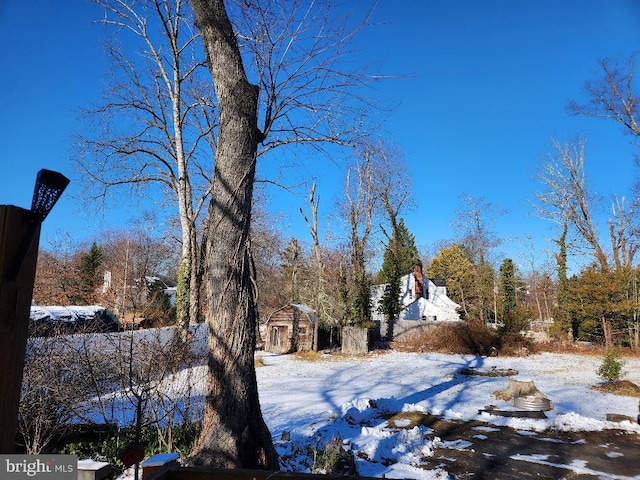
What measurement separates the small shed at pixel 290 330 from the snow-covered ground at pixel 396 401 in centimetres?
286

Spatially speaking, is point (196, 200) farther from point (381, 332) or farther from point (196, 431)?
point (196, 431)

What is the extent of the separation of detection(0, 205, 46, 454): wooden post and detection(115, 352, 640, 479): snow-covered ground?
12.0 ft

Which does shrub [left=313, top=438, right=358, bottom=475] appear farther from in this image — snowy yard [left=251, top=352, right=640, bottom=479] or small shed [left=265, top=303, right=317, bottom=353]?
small shed [left=265, top=303, right=317, bottom=353]

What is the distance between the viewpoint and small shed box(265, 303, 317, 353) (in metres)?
19.8

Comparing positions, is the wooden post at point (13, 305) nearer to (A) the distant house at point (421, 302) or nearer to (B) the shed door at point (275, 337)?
(B) the shed door at point (275, 337)

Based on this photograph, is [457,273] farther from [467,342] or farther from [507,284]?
[467,342]

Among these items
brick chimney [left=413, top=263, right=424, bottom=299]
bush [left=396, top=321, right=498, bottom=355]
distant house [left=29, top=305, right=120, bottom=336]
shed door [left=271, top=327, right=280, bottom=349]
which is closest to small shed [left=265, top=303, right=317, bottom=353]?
shed door [left=271, top=327, right=280, bottom=349]

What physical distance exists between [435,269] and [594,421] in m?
35.3

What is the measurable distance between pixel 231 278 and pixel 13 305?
7.78 ft

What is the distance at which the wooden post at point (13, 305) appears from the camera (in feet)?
4.33

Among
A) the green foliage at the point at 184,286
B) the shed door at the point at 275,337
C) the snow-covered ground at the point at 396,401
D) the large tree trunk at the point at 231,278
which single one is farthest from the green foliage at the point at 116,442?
the shed door at the point at 275,337

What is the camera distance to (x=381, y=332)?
2194 cm

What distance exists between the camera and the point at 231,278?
372cm

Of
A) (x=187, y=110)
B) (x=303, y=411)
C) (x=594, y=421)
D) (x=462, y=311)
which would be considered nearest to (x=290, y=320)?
(x=187, y=110)
